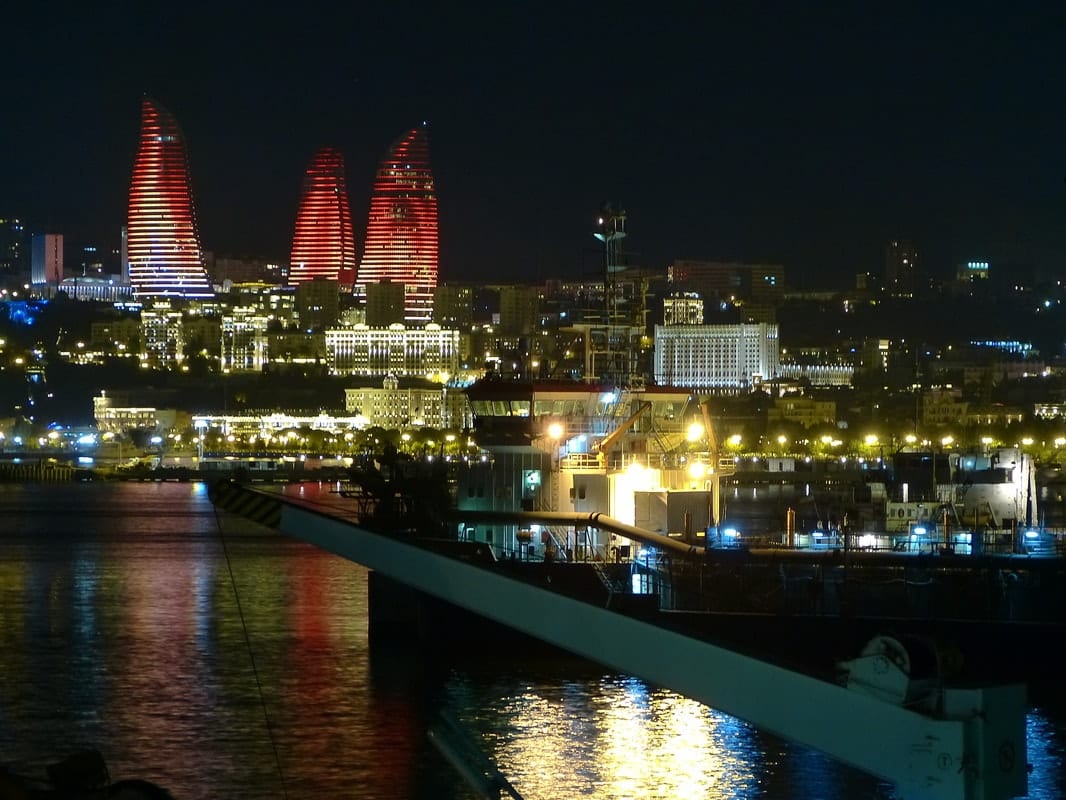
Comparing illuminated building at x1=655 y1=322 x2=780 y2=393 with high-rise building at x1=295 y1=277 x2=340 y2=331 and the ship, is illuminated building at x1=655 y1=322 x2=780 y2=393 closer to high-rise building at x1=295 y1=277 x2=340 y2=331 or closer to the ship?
high-rise building at x1=295 y1=277 x2=340 y2=331

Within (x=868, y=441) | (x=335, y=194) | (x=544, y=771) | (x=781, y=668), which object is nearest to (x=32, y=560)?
(x=544, y=771)

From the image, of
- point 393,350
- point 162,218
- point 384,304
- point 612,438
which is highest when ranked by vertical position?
point 162,218

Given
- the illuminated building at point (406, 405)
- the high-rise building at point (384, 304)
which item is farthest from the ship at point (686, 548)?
the high-rise building at point (384, 304)

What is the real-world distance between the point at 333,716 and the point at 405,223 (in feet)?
456

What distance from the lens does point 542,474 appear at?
23109 millimetres

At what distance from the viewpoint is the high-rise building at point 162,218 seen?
151m

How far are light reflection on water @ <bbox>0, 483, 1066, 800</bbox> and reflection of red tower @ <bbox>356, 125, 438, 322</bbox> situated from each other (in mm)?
123256

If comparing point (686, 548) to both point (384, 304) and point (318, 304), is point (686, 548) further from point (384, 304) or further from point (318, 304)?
point (318, 304)

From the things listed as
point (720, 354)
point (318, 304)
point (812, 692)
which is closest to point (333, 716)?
point (812, 692)

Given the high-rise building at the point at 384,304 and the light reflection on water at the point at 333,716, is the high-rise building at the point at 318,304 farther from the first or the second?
the light reflection on water at the point at 333,716

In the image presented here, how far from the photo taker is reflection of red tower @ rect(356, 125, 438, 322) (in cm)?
15350

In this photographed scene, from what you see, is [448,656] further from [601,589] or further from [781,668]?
[781,668]

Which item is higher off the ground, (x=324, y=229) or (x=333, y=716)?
(x=324, y=229)

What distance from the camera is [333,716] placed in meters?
18.3
